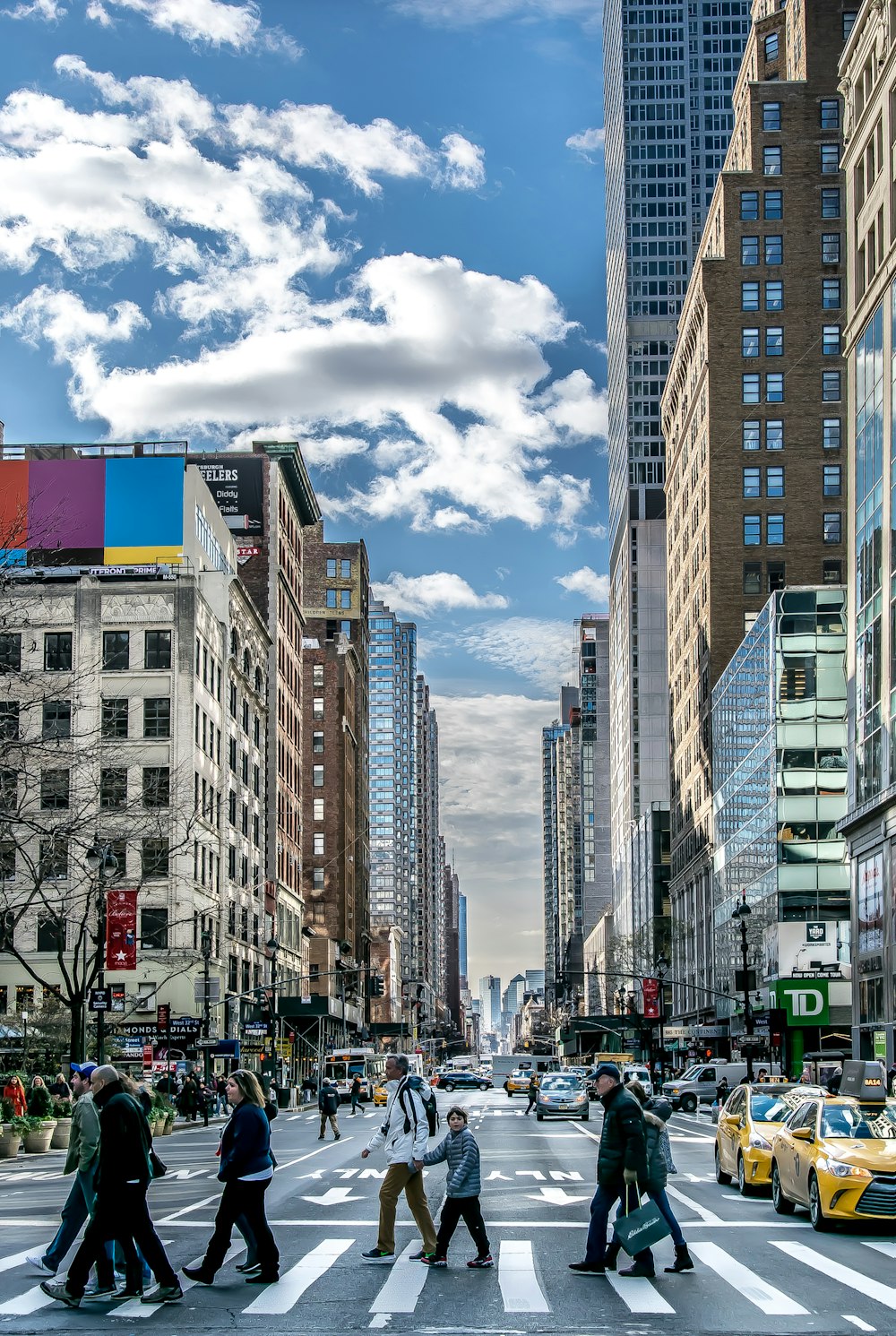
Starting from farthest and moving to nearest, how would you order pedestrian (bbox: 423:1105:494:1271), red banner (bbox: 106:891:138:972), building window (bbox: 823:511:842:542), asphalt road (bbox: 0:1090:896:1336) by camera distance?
1. building window (bbox: 823:511:842:542)
2. red banner (bbox: 106:891:138:972)
3. pedestrian (bbox: 423:1105:494:1271)
4. asphalt road (bbox: 0:1090:896:1336)

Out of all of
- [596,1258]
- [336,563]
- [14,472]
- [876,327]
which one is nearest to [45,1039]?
[14,472]

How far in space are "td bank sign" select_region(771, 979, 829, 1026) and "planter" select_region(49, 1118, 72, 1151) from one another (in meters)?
42.1

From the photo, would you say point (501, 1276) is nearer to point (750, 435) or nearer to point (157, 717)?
point (157, 717)

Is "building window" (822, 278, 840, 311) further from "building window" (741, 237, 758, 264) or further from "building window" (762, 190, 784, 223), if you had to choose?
"building window" (762, 190, 784, 223)

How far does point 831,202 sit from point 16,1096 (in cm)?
9177

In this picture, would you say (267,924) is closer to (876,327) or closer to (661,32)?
(876,327)

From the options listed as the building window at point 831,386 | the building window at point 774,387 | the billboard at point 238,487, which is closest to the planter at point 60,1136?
the billboard at point 238,487

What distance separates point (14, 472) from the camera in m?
82.2

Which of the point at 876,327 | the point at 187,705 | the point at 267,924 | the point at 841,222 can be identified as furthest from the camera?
the point at 841,222

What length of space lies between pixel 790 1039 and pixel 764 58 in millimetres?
73802

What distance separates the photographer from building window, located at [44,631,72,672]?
249 ft

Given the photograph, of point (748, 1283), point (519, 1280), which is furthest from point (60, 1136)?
point (748, 1283)

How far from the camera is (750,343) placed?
113 m

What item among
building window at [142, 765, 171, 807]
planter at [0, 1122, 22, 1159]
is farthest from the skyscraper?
planter at [0, 1122, 22, 1159]
